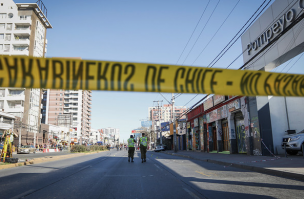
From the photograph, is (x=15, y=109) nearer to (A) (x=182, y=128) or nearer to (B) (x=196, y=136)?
(A) (x=182, y=128)

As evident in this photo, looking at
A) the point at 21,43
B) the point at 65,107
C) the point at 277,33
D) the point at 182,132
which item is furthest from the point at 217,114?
the point at 65,107

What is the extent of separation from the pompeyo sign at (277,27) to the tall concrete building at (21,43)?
54.0 metres

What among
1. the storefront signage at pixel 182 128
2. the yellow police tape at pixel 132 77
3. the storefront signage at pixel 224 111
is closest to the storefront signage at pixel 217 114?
the storefront signage at pixel 224 111

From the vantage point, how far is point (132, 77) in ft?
12.6

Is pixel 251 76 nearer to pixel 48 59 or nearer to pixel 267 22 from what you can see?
pixel 48 59

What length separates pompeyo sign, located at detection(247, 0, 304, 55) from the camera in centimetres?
1233

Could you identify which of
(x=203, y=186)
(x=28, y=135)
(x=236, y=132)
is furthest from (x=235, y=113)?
(x=28, y=135)

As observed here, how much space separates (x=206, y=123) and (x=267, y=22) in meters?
14.9

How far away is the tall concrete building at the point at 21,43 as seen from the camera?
56531mm

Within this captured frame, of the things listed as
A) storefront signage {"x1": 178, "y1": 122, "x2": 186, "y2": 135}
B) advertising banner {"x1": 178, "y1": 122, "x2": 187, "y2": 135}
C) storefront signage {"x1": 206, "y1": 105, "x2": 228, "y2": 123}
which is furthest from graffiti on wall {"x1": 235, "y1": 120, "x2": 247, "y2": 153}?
storefront signage {"x1": 178, "y1": 122, "x2": 186, "y2": 135}

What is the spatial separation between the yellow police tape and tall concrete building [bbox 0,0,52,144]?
5867 cm

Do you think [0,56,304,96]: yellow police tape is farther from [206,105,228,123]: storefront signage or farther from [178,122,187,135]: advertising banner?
[178,122,187,135]: advertising banner

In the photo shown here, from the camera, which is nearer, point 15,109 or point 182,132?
point 182,132

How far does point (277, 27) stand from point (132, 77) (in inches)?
518
